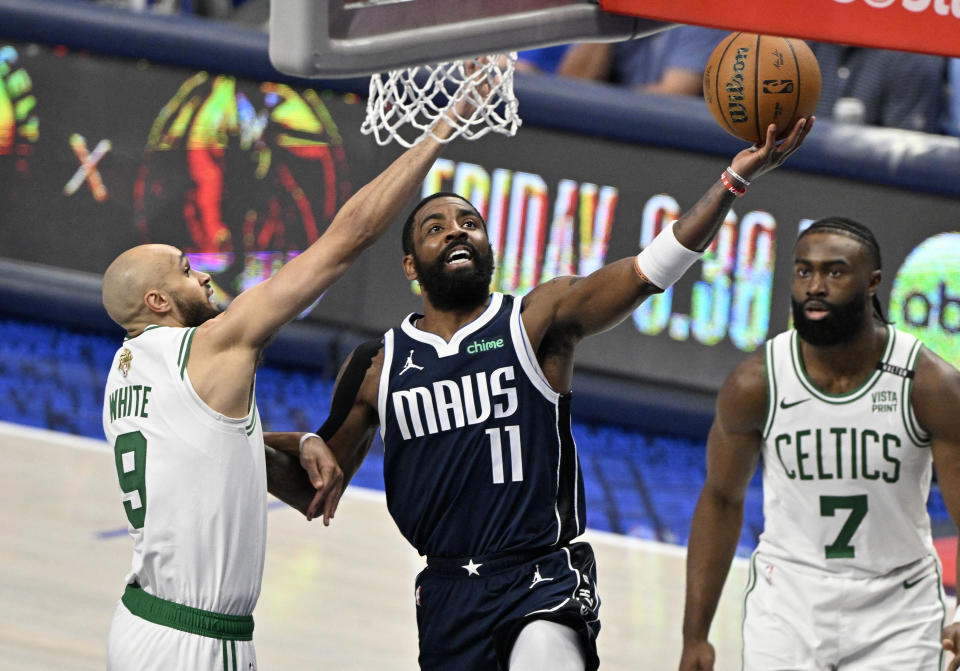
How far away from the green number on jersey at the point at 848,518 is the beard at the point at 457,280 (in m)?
1.29

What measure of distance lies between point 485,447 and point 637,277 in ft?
2.34

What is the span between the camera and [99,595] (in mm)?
7406

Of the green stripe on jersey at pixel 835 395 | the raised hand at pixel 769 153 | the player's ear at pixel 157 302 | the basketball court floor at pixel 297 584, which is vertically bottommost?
the basketball court floor at pixel 297 584

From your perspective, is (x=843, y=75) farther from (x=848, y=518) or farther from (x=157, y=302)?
(x=157, y=302)

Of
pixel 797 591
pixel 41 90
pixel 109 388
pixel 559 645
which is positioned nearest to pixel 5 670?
pixel 109 388

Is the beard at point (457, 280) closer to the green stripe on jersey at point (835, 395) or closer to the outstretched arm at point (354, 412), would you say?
the outstretched arm at point (354, 412)

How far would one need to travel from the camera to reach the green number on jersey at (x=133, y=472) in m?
4.86

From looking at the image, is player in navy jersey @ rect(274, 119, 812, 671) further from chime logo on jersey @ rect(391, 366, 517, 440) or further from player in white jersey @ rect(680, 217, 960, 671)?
player in white jersey @ rect(680, 217, 960, 671)

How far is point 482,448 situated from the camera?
5.11 m

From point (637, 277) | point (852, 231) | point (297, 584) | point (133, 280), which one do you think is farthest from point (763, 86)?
point (297, 584)

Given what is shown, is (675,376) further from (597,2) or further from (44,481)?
(597,2)

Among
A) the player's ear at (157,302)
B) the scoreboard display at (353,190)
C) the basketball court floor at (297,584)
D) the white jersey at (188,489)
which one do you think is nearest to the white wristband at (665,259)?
the white jersey at (188,489)

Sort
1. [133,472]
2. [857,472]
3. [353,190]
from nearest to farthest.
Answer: [133,472], [857,472], [353,190]

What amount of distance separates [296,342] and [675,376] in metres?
2.45
